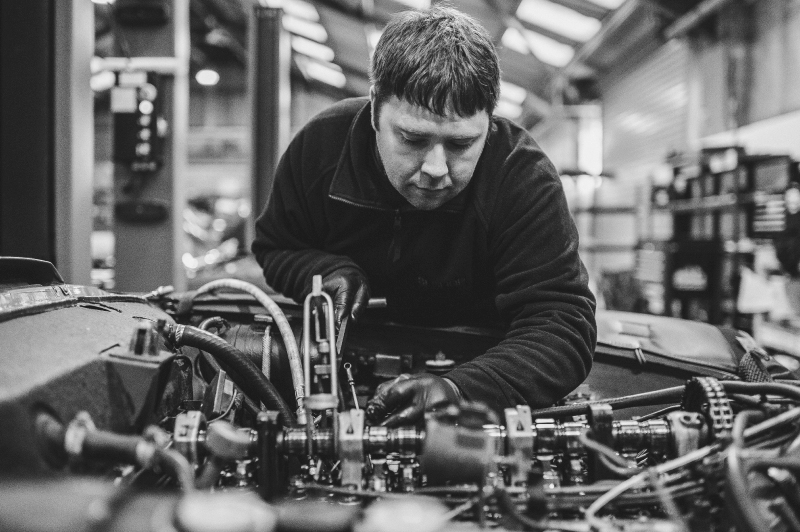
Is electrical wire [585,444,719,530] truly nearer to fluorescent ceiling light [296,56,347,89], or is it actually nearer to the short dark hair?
the short dark hair

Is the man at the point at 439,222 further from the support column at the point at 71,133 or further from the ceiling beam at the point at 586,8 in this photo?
the ceiling beam at the point at 586,8

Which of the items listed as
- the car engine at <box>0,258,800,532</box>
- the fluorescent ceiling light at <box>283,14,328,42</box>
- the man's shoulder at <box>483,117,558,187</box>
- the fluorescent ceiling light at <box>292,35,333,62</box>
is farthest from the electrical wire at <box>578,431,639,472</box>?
the fluorescent ceiling light at <box>292,35,333,62</box>

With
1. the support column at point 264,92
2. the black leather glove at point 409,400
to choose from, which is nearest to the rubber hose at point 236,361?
the black leather glove at point 409,400

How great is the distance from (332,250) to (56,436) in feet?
3.20

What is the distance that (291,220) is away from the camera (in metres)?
1.60

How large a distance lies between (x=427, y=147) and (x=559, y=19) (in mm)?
5851

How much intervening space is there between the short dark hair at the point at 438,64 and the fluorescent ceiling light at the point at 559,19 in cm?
503

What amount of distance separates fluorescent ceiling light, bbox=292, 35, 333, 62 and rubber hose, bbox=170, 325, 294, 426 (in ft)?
31.8

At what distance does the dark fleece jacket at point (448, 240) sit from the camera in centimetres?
122

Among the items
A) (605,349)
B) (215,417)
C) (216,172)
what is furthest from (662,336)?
(216,172)

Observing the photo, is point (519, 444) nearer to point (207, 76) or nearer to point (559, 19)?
point (559, 19)

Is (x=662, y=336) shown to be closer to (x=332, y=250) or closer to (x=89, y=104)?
(x=332, y=250)

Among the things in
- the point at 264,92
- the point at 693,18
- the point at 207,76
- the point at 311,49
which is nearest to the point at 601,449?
the point at 264,92

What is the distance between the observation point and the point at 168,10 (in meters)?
3.72
